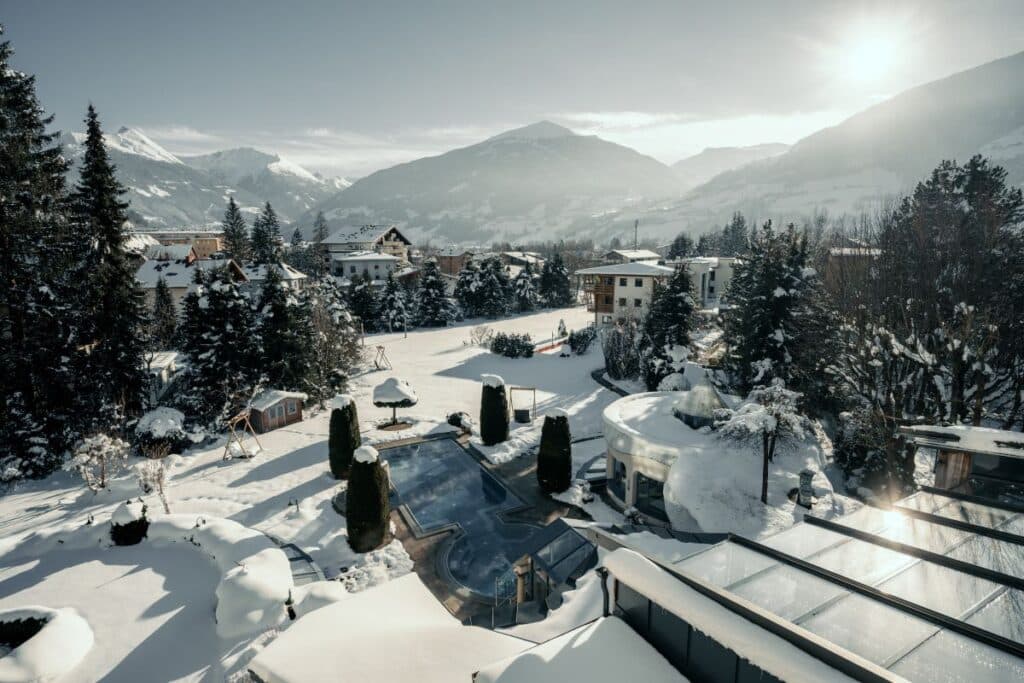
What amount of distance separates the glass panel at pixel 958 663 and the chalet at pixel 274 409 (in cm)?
2524

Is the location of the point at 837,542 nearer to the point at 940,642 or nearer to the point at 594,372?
the point at 940,642

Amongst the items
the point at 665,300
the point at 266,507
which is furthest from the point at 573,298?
the point at 266,507

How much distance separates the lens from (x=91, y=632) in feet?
35.0

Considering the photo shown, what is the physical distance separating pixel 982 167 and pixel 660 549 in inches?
1275

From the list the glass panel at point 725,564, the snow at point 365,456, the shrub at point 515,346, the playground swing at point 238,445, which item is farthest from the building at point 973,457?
the shrub at point 515,346

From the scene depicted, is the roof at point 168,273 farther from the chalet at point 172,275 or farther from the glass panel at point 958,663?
the glass panel at point 958,663

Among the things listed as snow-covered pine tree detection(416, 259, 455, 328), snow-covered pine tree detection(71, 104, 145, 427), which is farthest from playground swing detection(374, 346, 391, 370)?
snow-covered pine tree detection(71, 104, 145, 427)

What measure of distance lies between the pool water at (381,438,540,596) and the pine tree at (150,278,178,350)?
29.7 metres

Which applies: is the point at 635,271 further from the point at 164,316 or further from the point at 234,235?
the point at 234,235

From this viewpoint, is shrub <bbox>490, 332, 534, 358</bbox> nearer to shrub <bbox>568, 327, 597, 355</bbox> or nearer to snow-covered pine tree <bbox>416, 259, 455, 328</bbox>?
shrub <bbox>568, 327, 597, 355</bbox>

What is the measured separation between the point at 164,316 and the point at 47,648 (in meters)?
38.5

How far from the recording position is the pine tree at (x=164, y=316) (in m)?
40.0

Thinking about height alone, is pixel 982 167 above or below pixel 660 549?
above

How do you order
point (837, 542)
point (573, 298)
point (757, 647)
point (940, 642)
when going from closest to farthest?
point (757, 647)
point (940, 642)
point (837, 542)
point (573, 298)
